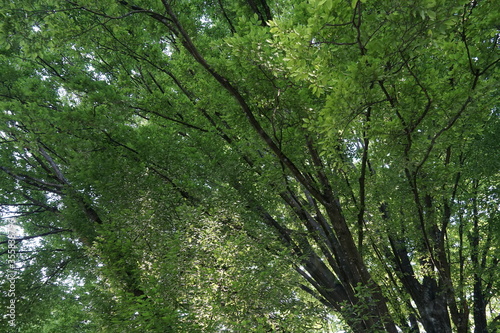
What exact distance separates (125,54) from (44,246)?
8673mm

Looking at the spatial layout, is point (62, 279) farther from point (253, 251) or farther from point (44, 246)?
point (253, 251)

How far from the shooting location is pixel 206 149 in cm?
677

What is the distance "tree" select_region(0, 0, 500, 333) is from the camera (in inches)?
135

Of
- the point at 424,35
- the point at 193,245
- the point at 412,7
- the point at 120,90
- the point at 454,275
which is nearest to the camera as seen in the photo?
the point at 412,7

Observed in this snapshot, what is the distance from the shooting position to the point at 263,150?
563cm

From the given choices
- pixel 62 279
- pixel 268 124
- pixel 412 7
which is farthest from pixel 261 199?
pixel 62 279

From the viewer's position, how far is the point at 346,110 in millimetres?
3297

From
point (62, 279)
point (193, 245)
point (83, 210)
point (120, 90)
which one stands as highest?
point (120, 90)

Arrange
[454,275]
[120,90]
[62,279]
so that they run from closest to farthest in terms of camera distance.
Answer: [120,90] < [454,275] < [62,279]

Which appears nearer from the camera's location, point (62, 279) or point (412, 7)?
point (412, 7)

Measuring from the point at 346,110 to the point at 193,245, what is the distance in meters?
3.92

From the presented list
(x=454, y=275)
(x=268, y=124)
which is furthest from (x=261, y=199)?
(x=454, y=275)

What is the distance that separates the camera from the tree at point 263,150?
3.44 meters

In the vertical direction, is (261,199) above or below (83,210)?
below
